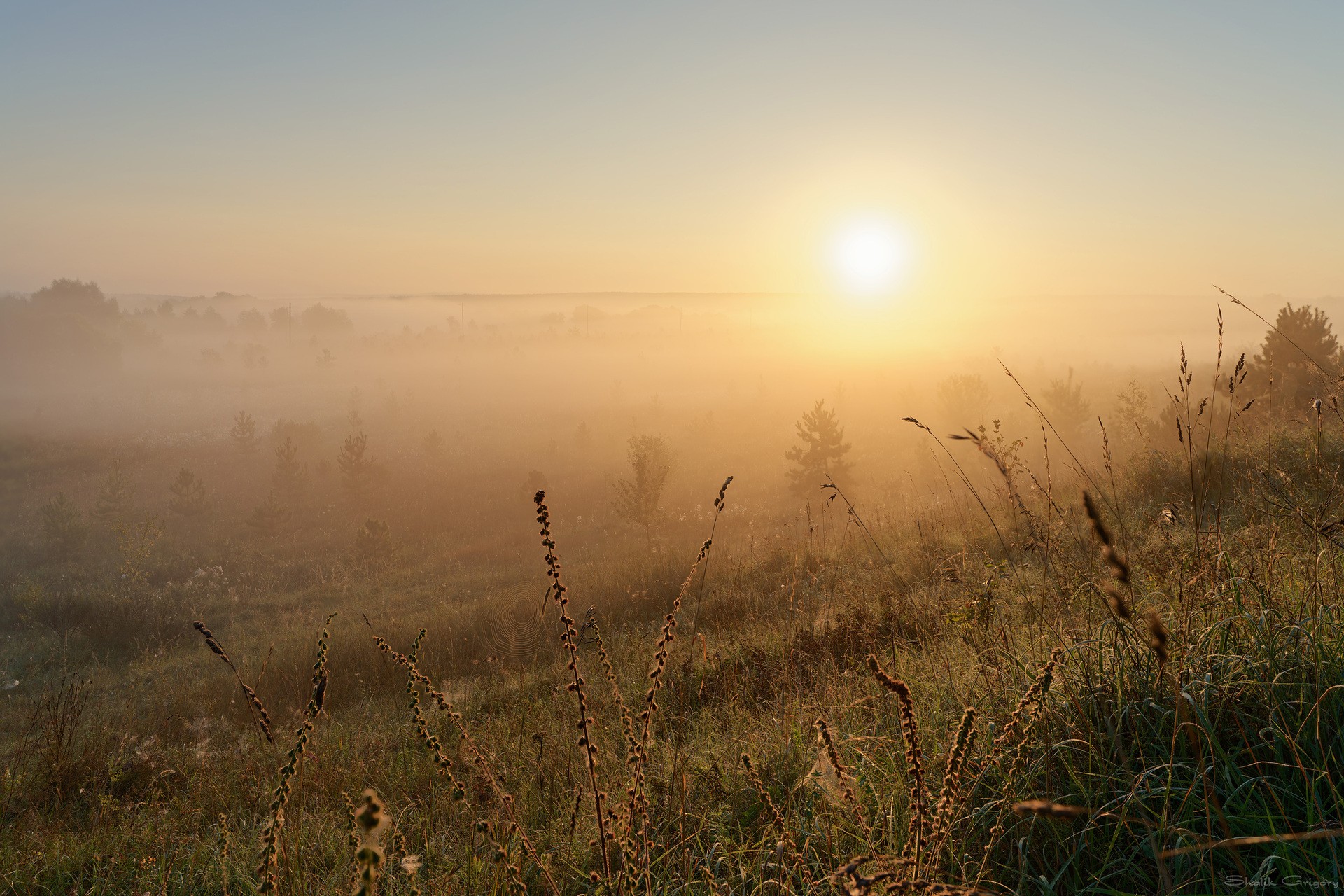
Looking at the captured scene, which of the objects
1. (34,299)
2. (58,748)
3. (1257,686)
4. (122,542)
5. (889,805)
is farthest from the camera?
(34,299)

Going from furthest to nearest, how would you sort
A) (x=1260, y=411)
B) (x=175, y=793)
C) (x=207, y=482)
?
1. (x=207, y=482)
2. (x=1260, y=411)
3. (x=175, y=793)

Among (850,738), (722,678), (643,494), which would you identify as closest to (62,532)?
(643,494)

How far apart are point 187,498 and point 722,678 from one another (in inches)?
1366

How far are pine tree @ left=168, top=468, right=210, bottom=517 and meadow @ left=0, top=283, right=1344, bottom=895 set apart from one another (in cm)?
35

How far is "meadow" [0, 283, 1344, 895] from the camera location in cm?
206

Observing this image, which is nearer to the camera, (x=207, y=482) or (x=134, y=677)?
(x=134, y=677)

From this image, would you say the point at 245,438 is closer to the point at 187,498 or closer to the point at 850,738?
the point at 187,498

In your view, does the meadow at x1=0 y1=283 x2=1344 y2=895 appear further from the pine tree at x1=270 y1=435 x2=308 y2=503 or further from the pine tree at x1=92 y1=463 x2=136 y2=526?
the pine tree at x1=92 y1=463 x2=136 y2=526

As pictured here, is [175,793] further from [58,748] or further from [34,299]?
[34,299]

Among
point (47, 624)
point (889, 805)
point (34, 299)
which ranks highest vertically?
point (34, 299)

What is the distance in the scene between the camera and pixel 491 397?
245 ft

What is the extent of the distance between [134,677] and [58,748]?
9304 mm

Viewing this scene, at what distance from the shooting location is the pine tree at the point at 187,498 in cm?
3130

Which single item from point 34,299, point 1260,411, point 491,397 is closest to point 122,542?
point 1260,411
